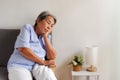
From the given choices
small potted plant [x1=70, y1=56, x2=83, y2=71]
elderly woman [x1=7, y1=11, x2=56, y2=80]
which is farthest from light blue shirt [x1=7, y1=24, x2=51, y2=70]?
small potted plant [x1=70, y1=56, x2=83, y2=71]

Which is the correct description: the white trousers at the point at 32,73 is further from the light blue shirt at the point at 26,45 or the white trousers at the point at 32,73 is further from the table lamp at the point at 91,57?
the table lamp at the point at 91,57

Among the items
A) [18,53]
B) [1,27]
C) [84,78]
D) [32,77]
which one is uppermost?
[1,27]

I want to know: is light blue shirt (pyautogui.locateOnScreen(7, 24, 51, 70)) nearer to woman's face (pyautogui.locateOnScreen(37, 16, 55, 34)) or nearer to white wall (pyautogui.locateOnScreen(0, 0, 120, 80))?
woman's face (pyautogui.locateOnScreen(37, 16, 55, 34))

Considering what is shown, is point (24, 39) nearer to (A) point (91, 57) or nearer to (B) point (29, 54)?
(B) point (29, 54)

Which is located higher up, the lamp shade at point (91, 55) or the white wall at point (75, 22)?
the white wall at point (75, 22)

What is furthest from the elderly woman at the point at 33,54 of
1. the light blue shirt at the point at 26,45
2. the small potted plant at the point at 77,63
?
the small potted plant at the point at 77,63

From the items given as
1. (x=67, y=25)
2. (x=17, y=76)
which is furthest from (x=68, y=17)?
(x=17, y=76)

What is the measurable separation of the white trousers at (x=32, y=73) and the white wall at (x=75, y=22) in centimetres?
75

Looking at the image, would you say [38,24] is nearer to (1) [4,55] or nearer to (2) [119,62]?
(1) [4,55]

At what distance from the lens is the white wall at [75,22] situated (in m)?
2.84

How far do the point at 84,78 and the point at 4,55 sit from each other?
1.06 meters

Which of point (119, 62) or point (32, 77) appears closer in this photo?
point (32, 77)

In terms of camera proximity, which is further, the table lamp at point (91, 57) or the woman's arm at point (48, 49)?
the table lamp at point (91, 57)

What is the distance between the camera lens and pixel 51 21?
2355 mm
